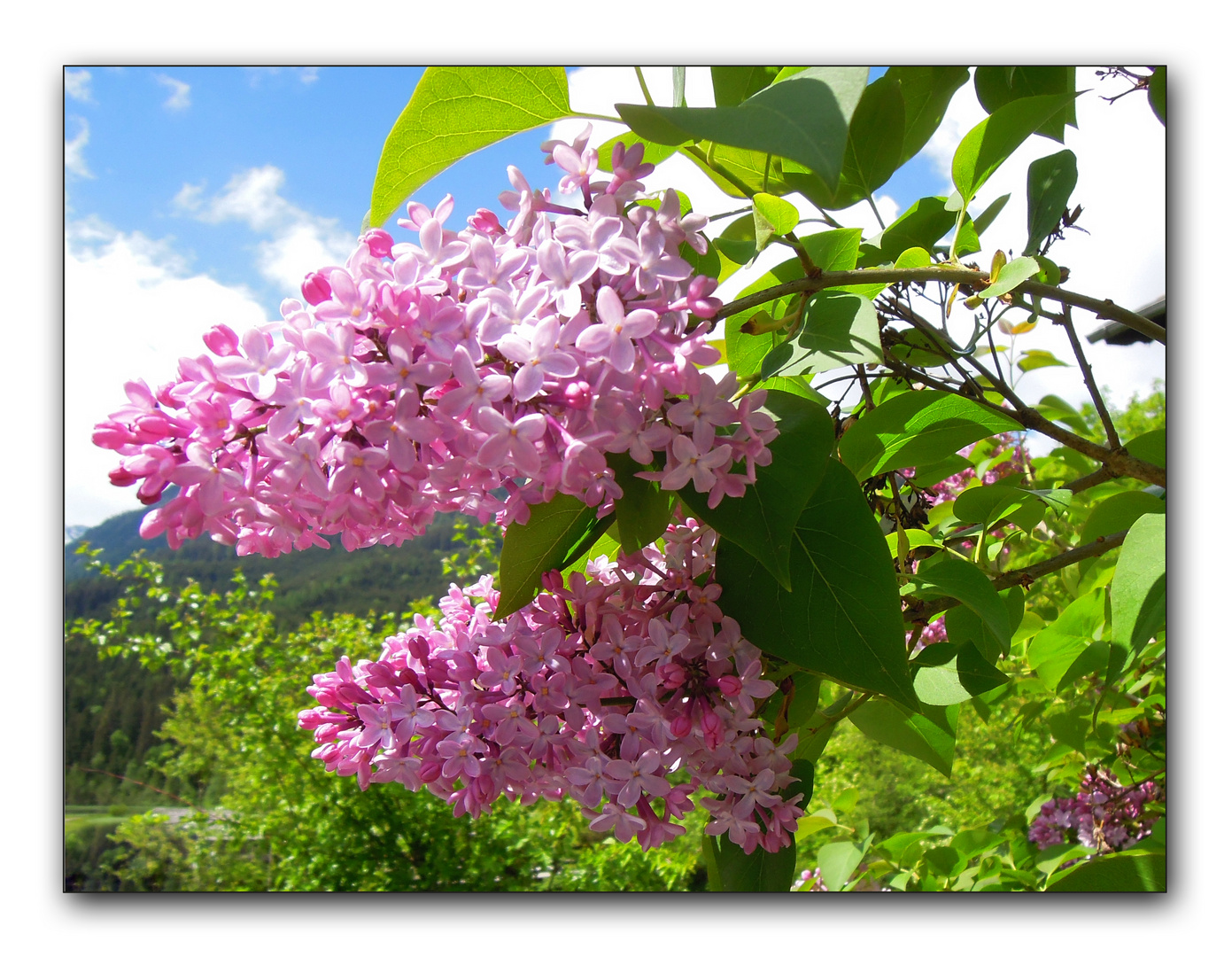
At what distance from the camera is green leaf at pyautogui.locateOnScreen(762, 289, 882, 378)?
43 cm

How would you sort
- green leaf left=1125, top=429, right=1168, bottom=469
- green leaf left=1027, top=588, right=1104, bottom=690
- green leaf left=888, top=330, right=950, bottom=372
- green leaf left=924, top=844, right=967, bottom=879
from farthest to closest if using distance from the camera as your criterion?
green leaf left=924, top=844, right=967, bottom=879 < green leaf left=1027, top=588, right=1104, bottom=690 < green leaf left=1125, top=429, right=1168, bottom=469 < green leaf left=888, top=330, right=950, bottom=372

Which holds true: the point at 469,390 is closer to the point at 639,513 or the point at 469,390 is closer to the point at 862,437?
the point at 639,513

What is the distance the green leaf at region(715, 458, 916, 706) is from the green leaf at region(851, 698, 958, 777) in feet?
0.94

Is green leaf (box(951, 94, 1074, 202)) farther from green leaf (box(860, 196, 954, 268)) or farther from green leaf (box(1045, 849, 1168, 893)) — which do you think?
green leaf (box(1045, 849, 1168, 893))

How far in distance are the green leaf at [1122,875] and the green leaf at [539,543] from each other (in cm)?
70

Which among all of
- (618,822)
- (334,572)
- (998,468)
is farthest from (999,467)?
(334,572)

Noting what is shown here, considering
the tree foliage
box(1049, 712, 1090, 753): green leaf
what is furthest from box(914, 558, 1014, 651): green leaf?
box(1049, 712, 1090, 753): green leaf

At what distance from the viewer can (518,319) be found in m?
0.37

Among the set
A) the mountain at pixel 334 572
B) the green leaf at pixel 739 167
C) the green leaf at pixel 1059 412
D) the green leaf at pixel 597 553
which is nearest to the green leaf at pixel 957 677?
the green leaf at pixel 597 553

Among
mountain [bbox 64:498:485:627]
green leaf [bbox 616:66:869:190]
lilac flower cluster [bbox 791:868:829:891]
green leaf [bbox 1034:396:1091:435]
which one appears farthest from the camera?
mountain [bbox 64:498:485:627]
